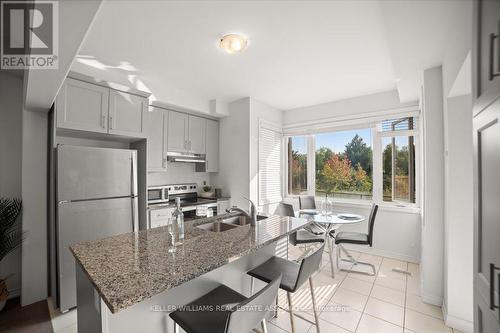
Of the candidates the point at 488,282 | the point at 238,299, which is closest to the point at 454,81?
the point at 488,282

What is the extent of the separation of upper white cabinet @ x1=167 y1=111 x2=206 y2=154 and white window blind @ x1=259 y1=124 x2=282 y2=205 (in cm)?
109

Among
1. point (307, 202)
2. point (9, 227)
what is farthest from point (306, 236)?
point (9, 227)

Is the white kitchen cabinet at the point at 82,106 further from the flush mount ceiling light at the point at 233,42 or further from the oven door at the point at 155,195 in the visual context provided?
the flush mount ceiling light at the point at 233,42

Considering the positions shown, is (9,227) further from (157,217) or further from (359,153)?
(359,153)

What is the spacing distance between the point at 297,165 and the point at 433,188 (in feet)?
8.45

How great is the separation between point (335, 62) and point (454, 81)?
1.20 metres

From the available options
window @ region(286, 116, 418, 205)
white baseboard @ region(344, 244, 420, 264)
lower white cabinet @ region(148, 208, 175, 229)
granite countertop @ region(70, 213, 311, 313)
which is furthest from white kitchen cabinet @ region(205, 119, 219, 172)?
white baseboard @ region(344, 244, 420, 264)

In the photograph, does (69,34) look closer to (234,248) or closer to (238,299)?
(234,248)

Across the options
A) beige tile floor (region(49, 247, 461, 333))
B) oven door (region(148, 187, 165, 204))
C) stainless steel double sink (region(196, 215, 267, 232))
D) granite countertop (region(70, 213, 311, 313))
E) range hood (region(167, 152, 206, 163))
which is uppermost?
range hood (region(167, 152, 206, 163))

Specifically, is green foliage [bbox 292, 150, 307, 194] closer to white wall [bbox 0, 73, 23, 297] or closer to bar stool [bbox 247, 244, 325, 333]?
bar stool [bbox 247, 244, 325, 333]

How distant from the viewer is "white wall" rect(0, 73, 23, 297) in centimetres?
253

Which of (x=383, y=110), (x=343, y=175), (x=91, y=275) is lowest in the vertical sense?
A: (x=91, y=275)

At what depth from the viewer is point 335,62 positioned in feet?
8.71

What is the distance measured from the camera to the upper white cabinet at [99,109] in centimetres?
237
